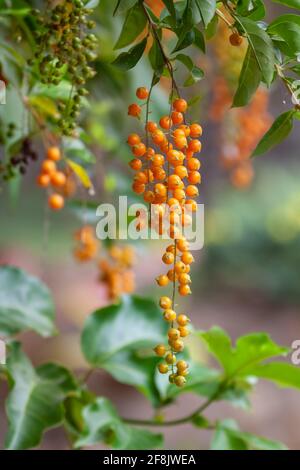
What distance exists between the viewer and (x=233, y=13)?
598mm

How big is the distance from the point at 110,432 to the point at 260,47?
0.58 m

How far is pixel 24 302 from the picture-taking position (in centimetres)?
107

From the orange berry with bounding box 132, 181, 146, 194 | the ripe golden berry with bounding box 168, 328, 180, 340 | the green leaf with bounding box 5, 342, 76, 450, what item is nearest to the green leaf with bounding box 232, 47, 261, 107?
the orange berry with bounding box 132, 181, 146, 194

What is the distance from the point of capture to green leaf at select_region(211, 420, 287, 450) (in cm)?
94

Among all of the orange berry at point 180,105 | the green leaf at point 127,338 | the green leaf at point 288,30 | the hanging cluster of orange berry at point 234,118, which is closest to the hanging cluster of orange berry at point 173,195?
the orange berry at point 180,105

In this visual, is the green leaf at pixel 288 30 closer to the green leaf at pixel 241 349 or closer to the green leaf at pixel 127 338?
the green leaf at pixel 241 349

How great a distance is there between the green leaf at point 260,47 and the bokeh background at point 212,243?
691 millimetres

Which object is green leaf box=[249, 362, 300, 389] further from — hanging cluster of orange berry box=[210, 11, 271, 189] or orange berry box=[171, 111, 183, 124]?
hanging cluster of orange berry box=[210, 11, 271, 189]

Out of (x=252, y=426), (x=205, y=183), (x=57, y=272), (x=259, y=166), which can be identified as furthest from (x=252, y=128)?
(x=205, y=183)

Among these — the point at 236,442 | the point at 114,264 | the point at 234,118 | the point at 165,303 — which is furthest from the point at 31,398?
the point at 234,118

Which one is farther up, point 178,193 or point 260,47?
point 260,47

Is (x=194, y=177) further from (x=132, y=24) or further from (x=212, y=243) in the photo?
(x=212, y=243)

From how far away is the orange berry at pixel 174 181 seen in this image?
57 centimetres

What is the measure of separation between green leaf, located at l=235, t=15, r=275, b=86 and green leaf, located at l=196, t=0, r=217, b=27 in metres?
0.04
